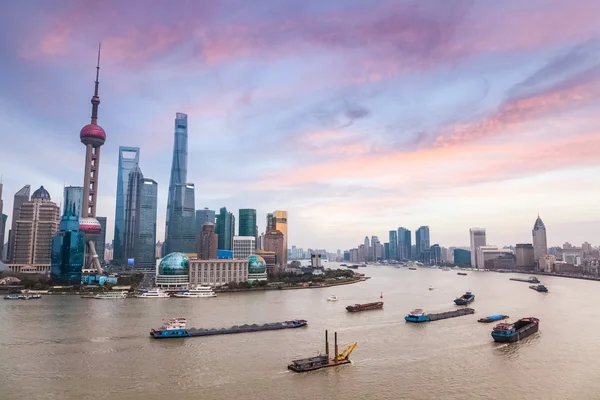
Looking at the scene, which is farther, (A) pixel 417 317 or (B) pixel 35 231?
(B) pixel 35 231

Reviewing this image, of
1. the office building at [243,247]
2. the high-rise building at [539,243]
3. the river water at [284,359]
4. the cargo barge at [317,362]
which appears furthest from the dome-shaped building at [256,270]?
the high-rise building at [539,243]

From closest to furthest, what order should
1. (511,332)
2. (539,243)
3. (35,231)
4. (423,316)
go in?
(511,332)
(423,316)
(35,231)
(539,243)

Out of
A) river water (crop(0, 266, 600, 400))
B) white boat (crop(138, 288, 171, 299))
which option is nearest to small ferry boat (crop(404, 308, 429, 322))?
river water (crop(0, 266, 600, 400))

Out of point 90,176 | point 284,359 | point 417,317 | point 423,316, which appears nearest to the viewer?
point 284,359

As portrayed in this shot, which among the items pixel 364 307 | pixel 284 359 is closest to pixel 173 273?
pixel 364 307

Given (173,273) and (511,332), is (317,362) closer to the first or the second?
(511,332)

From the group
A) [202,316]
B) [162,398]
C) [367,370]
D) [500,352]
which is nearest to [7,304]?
[202,316]

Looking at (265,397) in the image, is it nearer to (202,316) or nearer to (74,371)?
(74,371)
